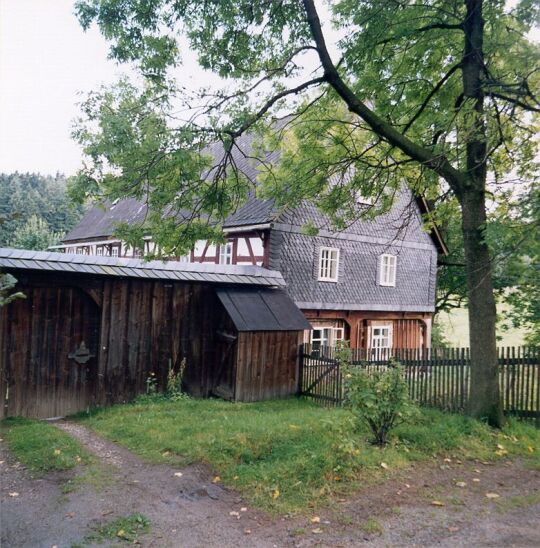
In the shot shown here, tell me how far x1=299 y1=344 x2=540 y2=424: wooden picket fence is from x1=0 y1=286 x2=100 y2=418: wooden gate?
575 cm

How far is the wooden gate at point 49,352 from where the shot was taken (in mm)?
10039

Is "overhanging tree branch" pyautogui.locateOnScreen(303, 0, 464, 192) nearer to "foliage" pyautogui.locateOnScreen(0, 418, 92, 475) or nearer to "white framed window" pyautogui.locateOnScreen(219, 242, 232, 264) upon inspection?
"foliage" pyautogui.locateOnScreen(0, 418, 92, 475)

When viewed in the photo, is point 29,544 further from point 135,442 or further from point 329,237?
point 329,237

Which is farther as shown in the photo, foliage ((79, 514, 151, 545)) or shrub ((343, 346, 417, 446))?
shrub ((343, 346, 417, 446))

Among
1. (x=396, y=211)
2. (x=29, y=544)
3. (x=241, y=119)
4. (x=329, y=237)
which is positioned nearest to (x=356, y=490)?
(x=29, y=544)

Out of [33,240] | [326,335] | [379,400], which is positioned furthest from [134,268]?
[33,240]

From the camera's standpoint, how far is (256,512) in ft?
18.1

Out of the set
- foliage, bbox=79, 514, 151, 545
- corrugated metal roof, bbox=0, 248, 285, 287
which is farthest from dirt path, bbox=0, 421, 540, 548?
corrugated metal roof, bbox=0, 248, 285, 287

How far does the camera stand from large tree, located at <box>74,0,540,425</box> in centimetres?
834

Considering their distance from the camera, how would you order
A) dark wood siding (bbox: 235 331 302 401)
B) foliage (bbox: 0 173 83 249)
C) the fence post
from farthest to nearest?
foliage (bbox: 0 173 83 249), the fence post, dark wood siding (bbox: 235 331 302 401)

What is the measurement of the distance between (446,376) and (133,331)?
23.4 ft

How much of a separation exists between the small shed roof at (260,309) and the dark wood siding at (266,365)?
0.89ft

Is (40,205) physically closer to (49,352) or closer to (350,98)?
(49,352)

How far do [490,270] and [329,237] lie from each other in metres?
9.54
